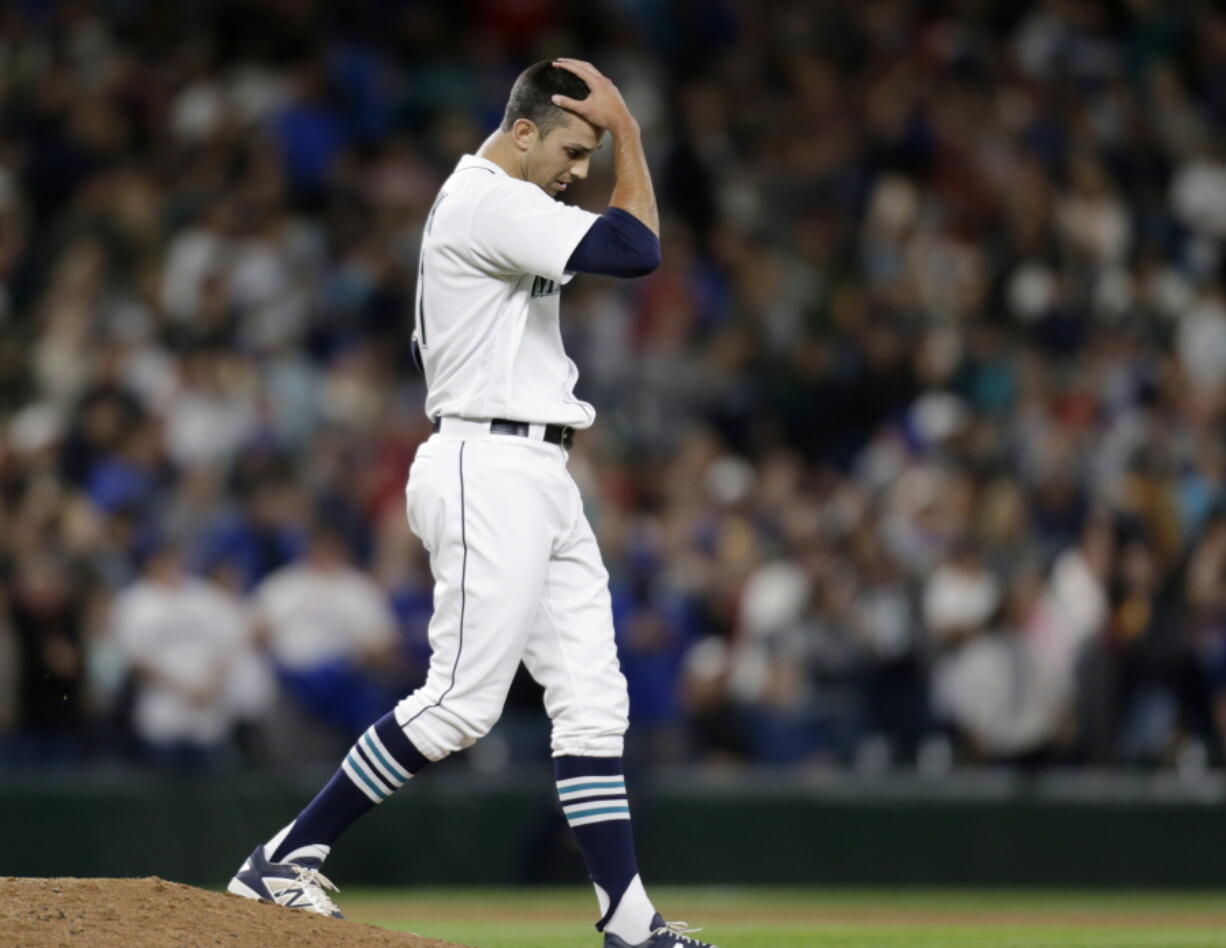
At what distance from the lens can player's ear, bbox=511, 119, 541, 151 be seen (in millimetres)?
5773

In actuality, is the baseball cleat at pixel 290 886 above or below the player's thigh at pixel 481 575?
below

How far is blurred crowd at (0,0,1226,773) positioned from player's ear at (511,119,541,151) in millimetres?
5734

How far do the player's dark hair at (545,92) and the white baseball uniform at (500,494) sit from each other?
0.18 m

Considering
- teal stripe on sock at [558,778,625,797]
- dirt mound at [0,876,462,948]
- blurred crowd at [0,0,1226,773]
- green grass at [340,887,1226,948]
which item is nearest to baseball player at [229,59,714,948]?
teal stripe on sock at [558,778,625,797]

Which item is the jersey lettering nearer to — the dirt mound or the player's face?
the player's face

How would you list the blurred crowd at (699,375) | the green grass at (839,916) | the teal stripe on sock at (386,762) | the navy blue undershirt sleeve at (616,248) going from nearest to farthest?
the navy blue undershirt sleeve at (616,248) → the teal stripe on sock at (386,762) → the green grass at (839,916) → the blurred crowd at (699,375)

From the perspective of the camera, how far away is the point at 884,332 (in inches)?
518

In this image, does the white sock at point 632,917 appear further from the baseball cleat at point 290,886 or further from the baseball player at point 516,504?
the baseball cleat at point 290,886

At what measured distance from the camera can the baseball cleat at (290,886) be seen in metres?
5.75

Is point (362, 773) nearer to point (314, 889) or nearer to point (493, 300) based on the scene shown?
point (314, 889)

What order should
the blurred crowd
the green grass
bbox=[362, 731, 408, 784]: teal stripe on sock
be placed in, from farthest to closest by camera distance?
1. the blurred crowd
2. the green grass
3. bbox=[362, 731, 408, 784]: teal stripe on sock

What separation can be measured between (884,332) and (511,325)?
25.1ft

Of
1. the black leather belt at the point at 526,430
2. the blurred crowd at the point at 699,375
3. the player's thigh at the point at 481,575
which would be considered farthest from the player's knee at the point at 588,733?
the blurred crowd at the point at 699,375

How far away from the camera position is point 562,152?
578 cm
